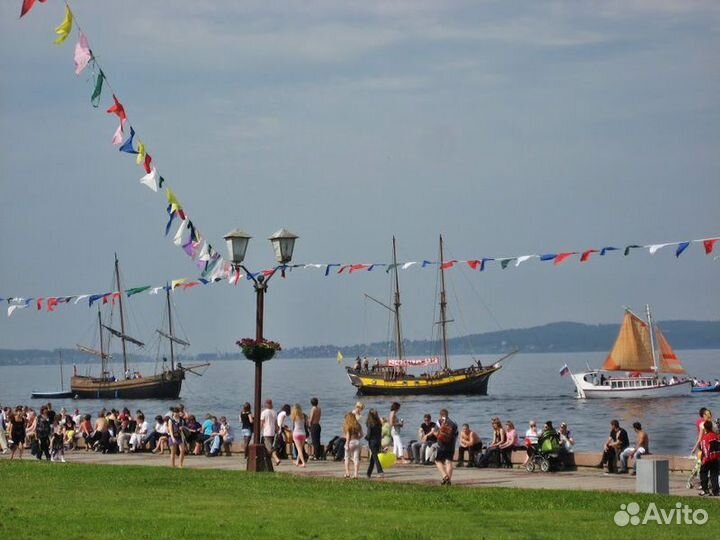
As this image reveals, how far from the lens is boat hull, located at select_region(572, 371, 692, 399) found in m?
120

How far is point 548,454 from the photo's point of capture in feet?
96.4

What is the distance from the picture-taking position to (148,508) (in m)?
20.2

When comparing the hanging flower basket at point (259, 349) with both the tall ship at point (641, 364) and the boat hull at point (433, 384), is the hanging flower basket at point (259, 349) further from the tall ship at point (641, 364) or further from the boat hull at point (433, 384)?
the boat hull at point (433, 384)

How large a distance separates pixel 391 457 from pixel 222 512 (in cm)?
1099

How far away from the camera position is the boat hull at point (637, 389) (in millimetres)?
120375

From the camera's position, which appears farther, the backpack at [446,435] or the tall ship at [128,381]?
the tall ship at [128,381]

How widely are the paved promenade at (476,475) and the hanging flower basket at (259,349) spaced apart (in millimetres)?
2550

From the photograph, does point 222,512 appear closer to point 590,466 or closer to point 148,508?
point 148,508

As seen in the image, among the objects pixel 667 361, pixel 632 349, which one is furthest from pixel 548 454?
pixel 667 361

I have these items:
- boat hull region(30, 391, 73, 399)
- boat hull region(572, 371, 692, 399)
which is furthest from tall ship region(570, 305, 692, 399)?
boat hull region(30, 391, 73, 399)

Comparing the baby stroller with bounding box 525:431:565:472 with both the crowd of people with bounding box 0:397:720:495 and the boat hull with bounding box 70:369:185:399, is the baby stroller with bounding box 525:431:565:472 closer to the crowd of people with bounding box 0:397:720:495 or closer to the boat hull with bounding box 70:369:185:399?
the crowd of people with bounding box 0:397:720:495

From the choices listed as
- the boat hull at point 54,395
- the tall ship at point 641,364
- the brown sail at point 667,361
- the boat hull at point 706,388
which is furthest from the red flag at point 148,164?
the boat hull at point 54,395

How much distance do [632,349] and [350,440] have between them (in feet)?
309

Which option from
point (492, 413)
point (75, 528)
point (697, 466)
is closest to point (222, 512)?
point (75, 528)
